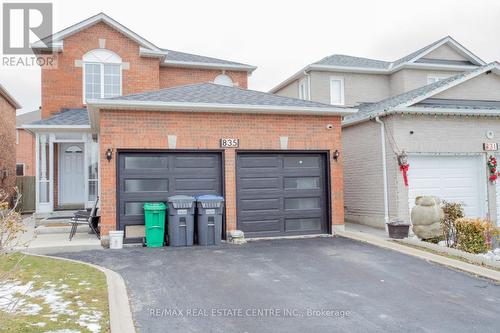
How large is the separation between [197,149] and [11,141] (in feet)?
59.8

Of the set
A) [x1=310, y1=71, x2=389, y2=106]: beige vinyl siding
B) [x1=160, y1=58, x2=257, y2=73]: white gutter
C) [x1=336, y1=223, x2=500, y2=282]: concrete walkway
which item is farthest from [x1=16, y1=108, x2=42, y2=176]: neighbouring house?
[x1=336, y1=223, x2=500, y2=282]: concrete walkway

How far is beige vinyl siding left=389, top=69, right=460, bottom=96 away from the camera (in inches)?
821

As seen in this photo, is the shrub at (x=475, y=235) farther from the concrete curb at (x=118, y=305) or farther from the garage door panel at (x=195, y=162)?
the concrete curb at (x=118, y=305)

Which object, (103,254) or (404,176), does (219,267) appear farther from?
(404,176)

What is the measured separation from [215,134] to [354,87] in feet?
39.4

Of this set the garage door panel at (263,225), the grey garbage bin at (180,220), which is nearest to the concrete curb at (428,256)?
the garage door panel at (263,225)

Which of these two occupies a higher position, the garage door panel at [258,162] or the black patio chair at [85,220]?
the garage door panel at [258,162]

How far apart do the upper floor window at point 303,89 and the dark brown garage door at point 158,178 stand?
10.8 metres

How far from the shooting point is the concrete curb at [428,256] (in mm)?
7554

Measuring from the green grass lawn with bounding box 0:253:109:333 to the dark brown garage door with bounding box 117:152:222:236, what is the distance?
2.66 m

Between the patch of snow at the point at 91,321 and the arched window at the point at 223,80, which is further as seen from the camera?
the arched window at the point at 223,80

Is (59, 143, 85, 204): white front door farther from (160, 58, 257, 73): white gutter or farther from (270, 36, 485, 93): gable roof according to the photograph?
(270, 36, 485, 93): gable roof

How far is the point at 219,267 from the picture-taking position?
8016 millimetres

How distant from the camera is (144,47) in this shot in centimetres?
1781
